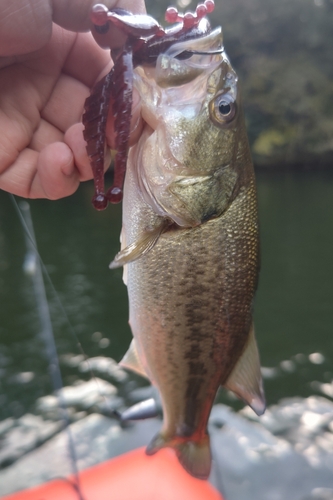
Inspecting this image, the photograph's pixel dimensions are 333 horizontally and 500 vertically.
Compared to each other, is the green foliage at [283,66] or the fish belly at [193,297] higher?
the fish belly at [193,297]

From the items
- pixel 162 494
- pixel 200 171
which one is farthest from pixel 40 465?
pixel 200 171

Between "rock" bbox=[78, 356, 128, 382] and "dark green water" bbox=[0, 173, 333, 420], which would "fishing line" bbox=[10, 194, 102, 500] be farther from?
"rock" bbox=[78, 356, 128, 382]

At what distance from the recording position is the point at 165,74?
1408 millimetres

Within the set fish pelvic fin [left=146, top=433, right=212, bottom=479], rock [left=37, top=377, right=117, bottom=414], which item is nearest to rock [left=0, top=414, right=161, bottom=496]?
rock [left=37, top=377, right=117, bottom=414]

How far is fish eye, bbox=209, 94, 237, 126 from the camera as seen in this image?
5.02 ft

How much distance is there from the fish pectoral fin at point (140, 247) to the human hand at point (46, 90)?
304mm

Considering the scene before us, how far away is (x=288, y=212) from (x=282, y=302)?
7.90 m

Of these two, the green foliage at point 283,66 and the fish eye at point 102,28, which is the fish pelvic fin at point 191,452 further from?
the green foliage at point 283,66

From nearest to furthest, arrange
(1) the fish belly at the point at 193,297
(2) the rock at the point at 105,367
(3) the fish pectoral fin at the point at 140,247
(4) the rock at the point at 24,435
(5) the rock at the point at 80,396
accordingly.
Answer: (3) the fish pectoral fin at the point at 140,247 → (1) the fish belly at the point at 193,297 → (4) the rock at the point at 24,435 → (5) the rock at the point at 80,396 → (2) the rock at the point at 105,367

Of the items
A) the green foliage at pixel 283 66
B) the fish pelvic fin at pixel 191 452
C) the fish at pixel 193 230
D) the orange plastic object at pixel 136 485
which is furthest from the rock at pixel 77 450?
the green foliage at pixel 283 66

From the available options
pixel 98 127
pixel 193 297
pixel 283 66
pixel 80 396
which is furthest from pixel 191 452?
pixel 283 66

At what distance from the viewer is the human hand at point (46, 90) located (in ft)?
5.09

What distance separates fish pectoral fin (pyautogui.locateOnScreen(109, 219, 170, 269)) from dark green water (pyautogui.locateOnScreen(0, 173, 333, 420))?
408 cm

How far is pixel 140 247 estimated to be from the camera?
1504mm
